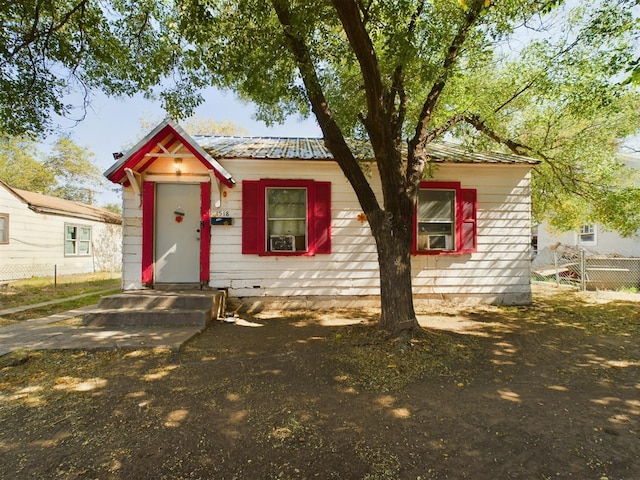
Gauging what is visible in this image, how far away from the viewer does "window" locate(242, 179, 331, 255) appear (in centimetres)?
736

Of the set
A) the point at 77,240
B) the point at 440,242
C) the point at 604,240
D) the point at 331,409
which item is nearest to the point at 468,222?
the point at 440,242

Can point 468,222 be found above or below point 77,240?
above

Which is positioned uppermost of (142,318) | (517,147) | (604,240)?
(517,147)

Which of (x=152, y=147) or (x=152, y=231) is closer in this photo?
(x=152, y=147)

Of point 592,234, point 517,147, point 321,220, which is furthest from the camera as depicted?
point 592,234

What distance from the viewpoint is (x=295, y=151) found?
8062 mm

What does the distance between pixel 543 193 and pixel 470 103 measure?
531 centimetres

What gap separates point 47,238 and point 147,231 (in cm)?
1085

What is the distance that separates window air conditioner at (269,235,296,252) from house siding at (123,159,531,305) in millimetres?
221

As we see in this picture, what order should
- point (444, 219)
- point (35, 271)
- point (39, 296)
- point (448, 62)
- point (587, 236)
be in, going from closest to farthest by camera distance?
point (448, 62) < point (444, 219) < point (39, 296) < point (35, 271) < point (587, 236)

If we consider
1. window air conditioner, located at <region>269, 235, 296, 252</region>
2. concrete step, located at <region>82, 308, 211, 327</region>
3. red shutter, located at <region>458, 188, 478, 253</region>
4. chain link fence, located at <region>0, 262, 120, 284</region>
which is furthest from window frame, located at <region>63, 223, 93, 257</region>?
red shutter, located at <region>458, 188, 478, 253</region>

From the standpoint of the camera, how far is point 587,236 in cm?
1708

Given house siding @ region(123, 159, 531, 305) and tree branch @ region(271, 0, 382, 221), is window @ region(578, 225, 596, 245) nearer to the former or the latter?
house siding @ region(123, 159, 531, 305)

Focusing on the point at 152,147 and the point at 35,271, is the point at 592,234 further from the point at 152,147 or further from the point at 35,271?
the point at 35,271
